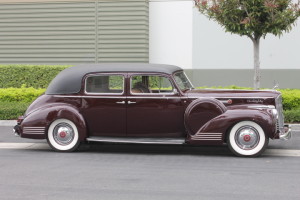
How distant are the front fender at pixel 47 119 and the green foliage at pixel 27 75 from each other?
10459mm

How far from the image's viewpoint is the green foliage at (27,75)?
20844 millimetres

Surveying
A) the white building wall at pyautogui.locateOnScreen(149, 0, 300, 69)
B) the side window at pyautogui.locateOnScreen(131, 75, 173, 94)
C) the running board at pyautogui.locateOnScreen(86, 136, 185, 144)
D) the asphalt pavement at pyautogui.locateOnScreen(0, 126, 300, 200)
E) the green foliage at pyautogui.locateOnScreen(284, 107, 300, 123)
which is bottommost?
the asphalt pavement at pyautogui.locateOnScreen(0, 126, 300, 200)

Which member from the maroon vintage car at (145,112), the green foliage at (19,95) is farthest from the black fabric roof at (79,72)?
the green foliage at (19,95)

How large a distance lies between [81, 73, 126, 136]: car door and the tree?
5.53 meters

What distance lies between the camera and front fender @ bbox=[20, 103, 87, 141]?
10234 millimetres

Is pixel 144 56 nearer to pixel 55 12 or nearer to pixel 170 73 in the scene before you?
pixel 55 12

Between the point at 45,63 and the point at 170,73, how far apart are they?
13.0m

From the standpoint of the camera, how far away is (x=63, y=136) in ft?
34.1

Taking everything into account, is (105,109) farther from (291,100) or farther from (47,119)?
(291,100)

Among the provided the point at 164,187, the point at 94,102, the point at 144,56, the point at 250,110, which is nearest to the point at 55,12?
the point at 144,56

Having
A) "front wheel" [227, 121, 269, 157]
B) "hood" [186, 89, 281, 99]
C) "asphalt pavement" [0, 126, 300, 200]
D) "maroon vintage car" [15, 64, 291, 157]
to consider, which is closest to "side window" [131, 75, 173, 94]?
"maroon vintage car" [15, 64, 291, 157]

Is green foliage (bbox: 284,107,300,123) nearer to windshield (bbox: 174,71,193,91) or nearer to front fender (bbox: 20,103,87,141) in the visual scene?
windshield (bbox: 174,71,193,91)

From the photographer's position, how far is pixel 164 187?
→ 7406 millimetres

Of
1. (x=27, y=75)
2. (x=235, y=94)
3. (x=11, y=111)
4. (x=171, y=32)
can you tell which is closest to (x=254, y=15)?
(x=235, y=94)
